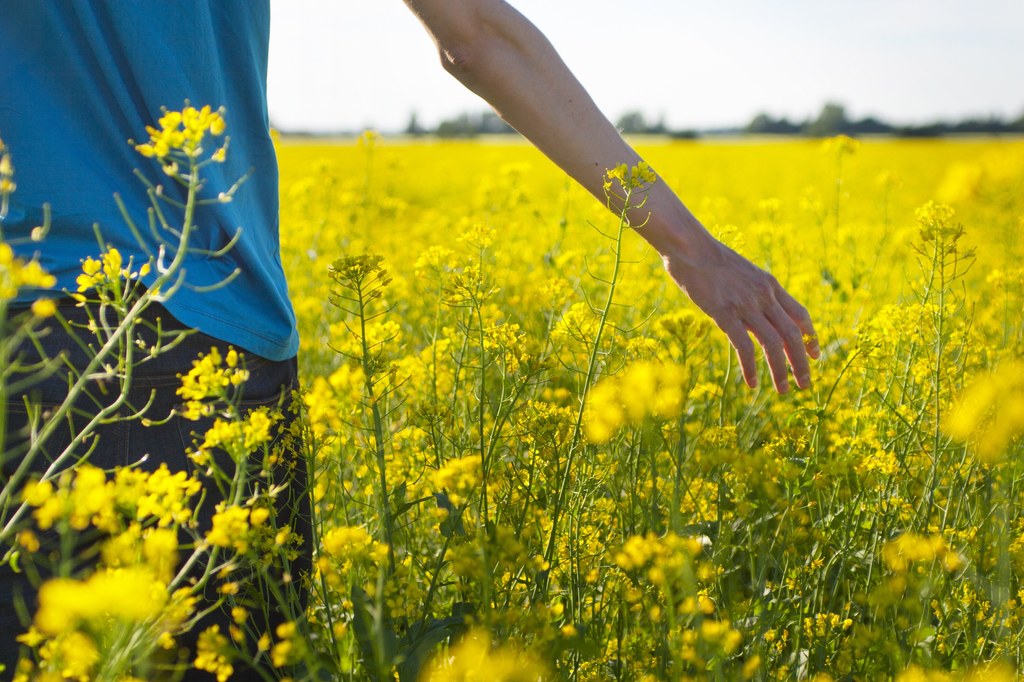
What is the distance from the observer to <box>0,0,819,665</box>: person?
3.95ft

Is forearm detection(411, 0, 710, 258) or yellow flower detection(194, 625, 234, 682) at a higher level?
forearm detection(411, 0, 710, 258)

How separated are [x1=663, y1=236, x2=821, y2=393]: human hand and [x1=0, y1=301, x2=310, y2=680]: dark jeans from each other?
25.8 inches

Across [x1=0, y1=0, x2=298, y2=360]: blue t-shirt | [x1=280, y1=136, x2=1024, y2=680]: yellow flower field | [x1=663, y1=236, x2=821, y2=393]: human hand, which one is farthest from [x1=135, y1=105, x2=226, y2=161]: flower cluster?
[x1=663, y1=236, x2=821, y2=393]: human hand

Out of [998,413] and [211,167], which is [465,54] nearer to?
[211,167]

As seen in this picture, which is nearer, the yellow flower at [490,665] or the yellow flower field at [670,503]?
the yellow flower at [490,665]

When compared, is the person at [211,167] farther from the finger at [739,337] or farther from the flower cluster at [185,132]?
the flower cluster at [185,132]

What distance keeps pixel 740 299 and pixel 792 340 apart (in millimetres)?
111

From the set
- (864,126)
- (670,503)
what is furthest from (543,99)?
(864,126)

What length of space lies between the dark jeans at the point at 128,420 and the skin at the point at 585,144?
558mm

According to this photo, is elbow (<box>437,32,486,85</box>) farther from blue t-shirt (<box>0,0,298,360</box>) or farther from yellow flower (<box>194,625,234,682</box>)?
yellow flower (<box>194,625,234,682</box>)

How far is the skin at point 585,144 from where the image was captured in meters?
1.35

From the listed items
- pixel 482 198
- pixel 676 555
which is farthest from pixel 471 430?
pixel 482 198

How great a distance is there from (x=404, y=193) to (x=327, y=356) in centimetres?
872

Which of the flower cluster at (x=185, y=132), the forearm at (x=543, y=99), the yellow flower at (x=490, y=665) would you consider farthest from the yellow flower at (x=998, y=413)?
the flower cluster at (x=185, y=132)
